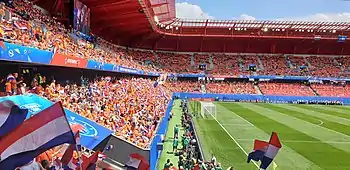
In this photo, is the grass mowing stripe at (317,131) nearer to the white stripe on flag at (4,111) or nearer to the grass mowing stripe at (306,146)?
the grass mowing stripe at (306,146)

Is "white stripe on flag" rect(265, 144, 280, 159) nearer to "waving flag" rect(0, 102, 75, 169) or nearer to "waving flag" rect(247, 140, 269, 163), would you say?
"waving flag" rect(247, 140, 269, 163)

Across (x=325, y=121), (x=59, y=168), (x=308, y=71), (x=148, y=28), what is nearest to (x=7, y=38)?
(x=59, y=168)

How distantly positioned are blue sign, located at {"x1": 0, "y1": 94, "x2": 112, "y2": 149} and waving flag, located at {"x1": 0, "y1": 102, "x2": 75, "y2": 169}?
4.73 m

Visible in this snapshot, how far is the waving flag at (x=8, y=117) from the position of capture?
434 cm

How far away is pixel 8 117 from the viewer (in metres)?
4.37

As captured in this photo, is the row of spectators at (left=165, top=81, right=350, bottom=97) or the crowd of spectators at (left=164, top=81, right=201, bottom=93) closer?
the crowd of spectators at (left=164, top=81, right=201, bottom=93)

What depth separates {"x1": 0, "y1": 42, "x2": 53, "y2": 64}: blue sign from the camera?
9438 millimetres

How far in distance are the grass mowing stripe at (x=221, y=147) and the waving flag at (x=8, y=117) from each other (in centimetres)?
1190

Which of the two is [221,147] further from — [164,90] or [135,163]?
[164,90]

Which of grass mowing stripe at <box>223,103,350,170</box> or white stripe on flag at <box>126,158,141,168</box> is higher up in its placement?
white stripe on flag at <box>126,158,141,168</box>

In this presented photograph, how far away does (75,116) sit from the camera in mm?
10414

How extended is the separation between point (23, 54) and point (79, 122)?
2511 millimetres

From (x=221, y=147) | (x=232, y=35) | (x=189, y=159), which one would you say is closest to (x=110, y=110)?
(x=189, y=159)

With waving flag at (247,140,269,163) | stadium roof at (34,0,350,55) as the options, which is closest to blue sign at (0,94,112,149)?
waving flag at (247,140,269,163)
